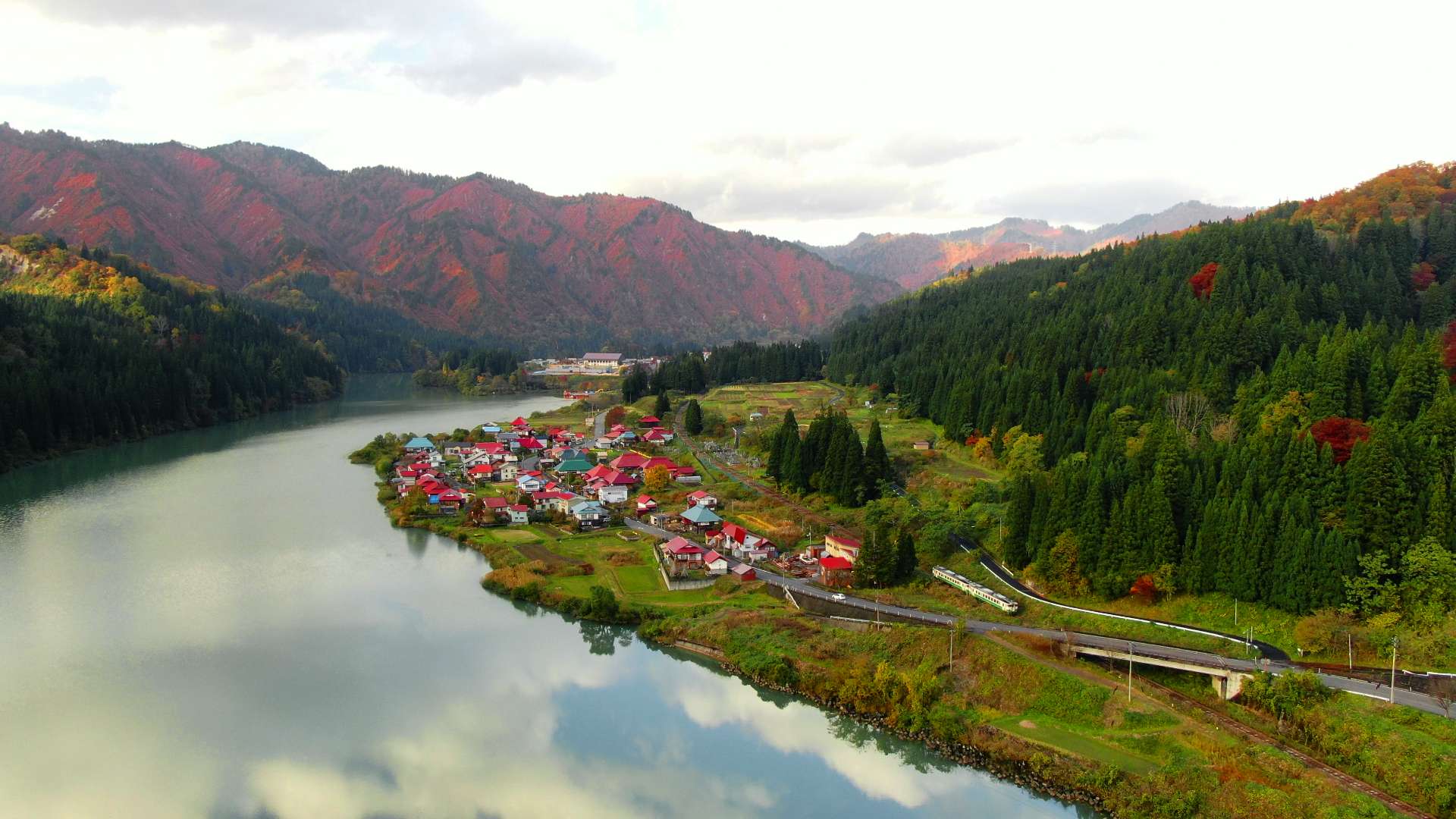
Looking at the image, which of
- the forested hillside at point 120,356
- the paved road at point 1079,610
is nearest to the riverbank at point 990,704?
the paved road at point 1079,610

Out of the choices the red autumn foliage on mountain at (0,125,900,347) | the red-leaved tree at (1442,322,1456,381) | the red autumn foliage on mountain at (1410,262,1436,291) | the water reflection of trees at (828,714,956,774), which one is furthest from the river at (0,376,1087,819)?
the red autumn foliage on mountain at (0,125,900,347)

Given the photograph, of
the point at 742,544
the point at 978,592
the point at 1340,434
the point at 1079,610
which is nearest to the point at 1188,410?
the point at 1340,434

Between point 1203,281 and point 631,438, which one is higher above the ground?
point 1203,281

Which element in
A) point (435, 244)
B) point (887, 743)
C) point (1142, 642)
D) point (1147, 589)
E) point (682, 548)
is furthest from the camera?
point (435, 244)

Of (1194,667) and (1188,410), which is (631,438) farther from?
(1194,667)

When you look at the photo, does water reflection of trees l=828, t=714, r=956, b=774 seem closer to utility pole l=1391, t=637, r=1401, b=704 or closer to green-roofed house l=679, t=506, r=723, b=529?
utility pole l=1391, t=637, r=1401, b=704
